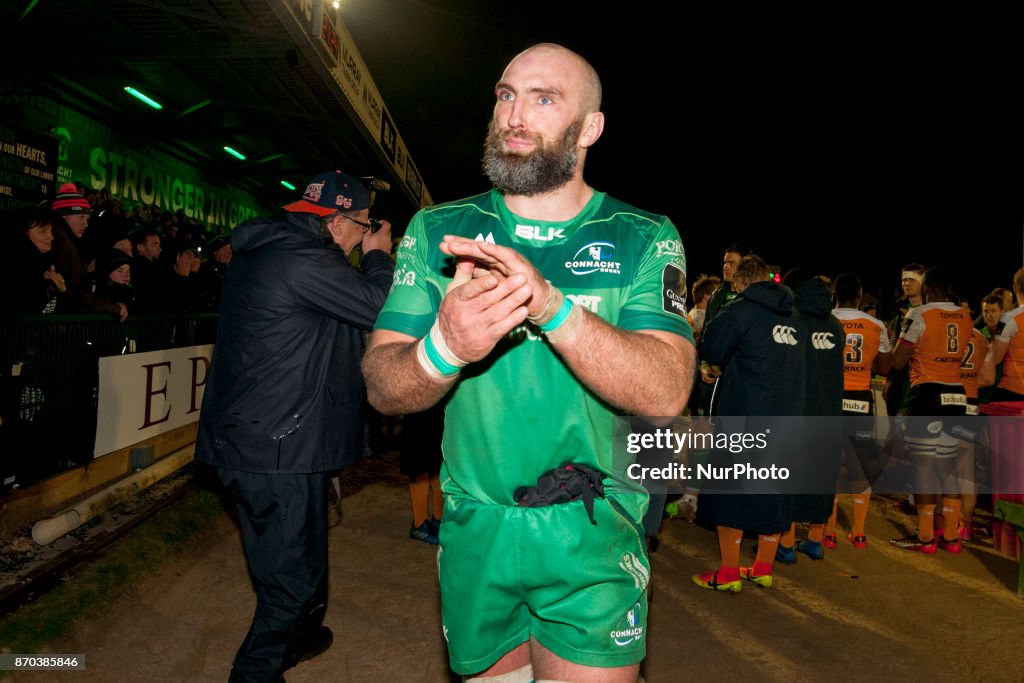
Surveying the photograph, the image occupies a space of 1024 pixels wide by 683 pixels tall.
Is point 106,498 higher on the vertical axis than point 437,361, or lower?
lower

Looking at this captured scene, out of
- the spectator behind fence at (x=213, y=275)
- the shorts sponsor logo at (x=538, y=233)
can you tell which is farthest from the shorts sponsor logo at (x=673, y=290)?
the spectator behind fence at (x=213, y=275)

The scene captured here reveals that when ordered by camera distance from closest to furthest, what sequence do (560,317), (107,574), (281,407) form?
1. (560,317)
2. (281,407)
3. (107,574)

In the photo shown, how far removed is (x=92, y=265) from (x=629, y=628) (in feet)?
22.9

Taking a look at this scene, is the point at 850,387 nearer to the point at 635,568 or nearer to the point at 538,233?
the point at 635,568

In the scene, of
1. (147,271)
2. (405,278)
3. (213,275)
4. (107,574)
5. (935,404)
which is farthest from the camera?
(213,275)

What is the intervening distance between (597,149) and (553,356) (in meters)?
43.6

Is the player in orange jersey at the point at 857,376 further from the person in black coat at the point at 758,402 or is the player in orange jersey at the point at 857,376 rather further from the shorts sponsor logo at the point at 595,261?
the shorts sponsor logo at the point at 595,261

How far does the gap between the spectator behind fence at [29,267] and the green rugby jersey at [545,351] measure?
3845mm

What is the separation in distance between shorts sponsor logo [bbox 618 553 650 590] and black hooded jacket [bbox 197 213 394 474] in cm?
195

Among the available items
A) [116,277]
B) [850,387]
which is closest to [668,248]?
[850,387]

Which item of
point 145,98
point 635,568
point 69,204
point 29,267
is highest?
point 145,98

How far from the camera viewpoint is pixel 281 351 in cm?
348

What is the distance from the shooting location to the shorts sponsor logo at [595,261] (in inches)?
81.7

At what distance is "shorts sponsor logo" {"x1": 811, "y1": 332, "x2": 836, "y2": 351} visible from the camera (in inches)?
230
